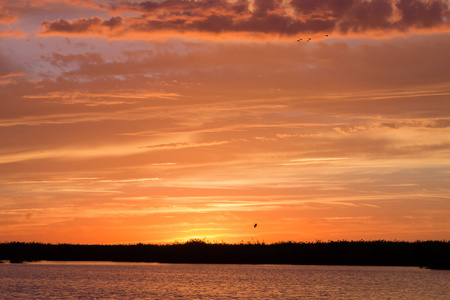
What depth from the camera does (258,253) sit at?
4409 inches

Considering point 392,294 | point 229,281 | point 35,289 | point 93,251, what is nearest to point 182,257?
point 93,251

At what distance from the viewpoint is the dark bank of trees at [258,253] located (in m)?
92.9

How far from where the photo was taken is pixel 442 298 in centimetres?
5319

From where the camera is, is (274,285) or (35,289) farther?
(274,285)

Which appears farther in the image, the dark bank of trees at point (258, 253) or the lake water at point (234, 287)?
the dark bank of trees at point (258, 253)

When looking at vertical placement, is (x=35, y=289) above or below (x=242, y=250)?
below

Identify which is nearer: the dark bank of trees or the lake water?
the lake water

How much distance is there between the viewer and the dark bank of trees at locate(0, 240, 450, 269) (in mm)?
92938

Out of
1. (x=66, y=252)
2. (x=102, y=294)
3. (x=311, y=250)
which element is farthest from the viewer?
(x=66, y=252)

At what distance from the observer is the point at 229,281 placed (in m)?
73.1

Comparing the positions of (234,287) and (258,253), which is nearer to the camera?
(234,287)

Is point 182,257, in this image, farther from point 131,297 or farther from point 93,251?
point 131,297

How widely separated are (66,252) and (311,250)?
56471 mm

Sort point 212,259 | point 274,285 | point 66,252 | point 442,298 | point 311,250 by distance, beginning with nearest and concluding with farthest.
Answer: point 442,298 → point 274,285 → point 311,250 → point 212,259 → point 66,252
